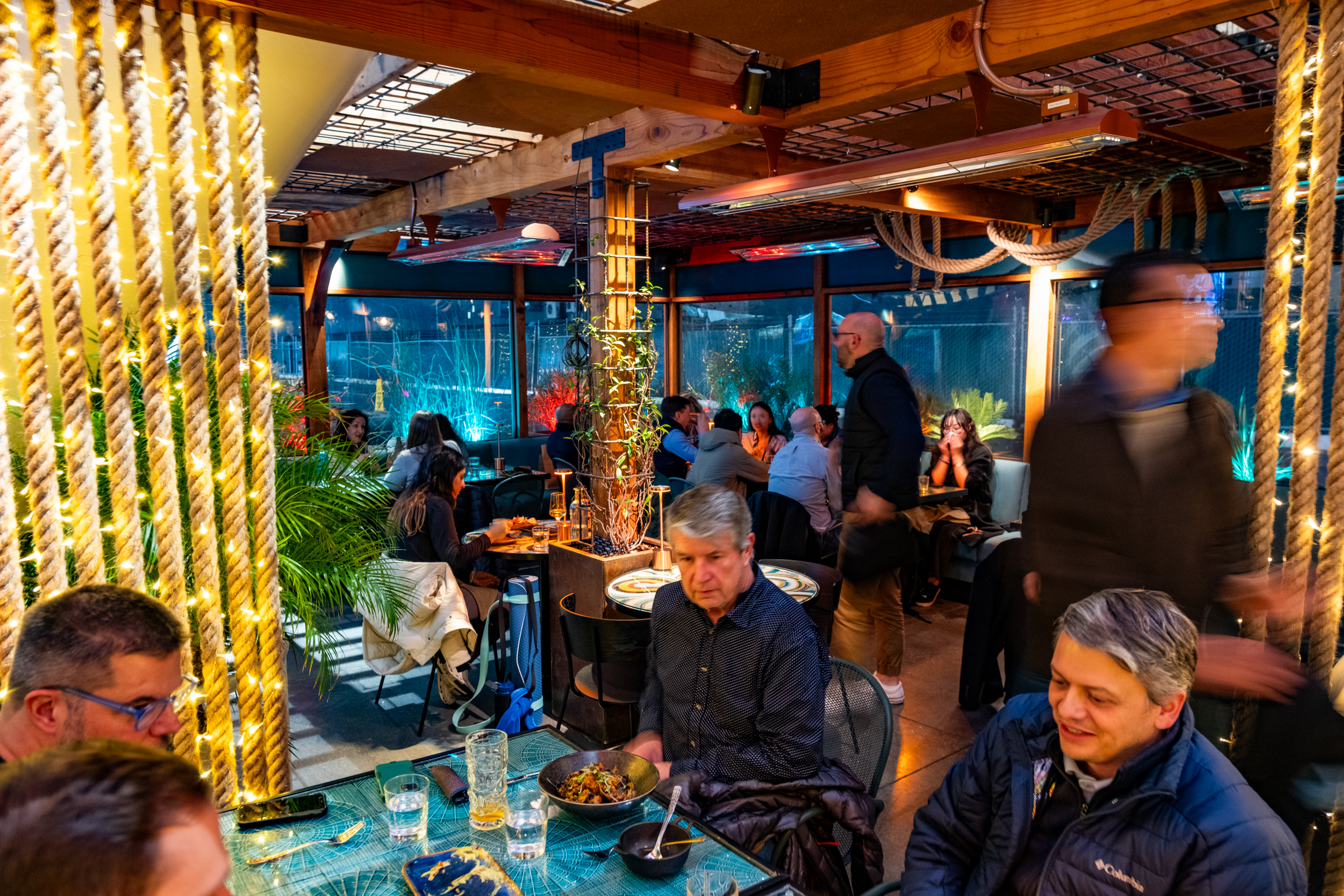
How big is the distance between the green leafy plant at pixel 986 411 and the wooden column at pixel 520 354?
4.86 metres

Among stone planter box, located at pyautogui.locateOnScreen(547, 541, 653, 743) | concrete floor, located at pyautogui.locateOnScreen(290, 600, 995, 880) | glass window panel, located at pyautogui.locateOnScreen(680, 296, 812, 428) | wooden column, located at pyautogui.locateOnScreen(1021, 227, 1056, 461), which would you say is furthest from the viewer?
glass window panel, located at pyautogui.locateOnScreen(680, 296, 812, 428)

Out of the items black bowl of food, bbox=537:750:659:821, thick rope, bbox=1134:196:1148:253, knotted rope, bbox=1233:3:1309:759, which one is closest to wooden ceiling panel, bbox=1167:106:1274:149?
thick rope, bbox=1134:196:1148:253

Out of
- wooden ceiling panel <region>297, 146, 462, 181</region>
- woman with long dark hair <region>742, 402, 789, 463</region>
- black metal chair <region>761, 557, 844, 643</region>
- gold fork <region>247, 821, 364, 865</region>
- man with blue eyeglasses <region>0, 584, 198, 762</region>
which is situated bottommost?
black metal chair <region>761, 557, 844, 643</region>

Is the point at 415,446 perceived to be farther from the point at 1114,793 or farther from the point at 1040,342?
the point at 1114,793

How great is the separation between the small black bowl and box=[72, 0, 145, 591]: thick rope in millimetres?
1153

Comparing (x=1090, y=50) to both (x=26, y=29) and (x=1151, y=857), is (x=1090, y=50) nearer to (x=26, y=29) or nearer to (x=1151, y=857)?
(x=1151, y=857)

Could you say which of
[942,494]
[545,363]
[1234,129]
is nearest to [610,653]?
[942,494]

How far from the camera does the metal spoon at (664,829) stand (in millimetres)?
1720

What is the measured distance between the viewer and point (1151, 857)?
162 centimetres

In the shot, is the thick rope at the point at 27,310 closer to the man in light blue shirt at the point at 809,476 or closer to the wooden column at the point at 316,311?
the man in light blue shirt at the point at 809,476

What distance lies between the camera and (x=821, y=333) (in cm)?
961

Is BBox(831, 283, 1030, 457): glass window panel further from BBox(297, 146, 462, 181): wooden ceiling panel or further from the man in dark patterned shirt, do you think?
the man in dark patterned shirt

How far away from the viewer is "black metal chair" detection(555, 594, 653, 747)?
350 cm

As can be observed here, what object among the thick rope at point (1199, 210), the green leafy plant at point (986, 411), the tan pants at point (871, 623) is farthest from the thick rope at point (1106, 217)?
the tan pants at point (871, 623)
